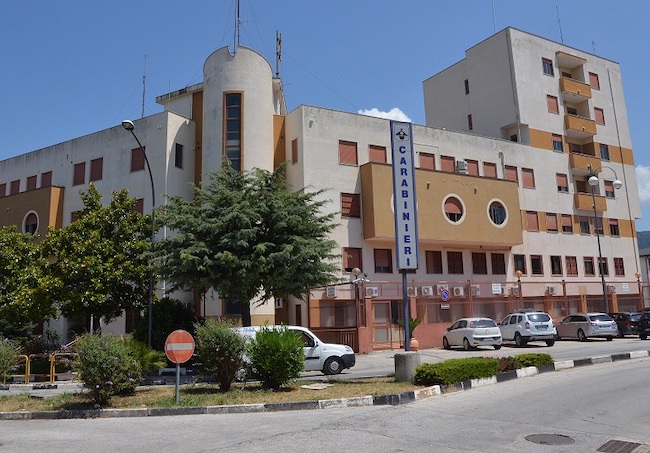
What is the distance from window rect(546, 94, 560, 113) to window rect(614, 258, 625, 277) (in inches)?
487

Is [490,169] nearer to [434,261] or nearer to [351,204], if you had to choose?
[434,261]

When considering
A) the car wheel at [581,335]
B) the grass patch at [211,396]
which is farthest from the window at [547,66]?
the grass patch at [211,396]

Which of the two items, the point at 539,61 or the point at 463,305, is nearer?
the point at 463,305

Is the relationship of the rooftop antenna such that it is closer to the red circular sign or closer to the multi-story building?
the multi-story building

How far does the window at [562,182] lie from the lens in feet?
133

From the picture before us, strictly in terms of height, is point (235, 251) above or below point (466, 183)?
below

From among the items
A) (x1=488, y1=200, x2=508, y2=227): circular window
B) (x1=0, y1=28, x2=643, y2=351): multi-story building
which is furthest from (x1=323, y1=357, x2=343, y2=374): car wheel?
(x1=488, y1=200, x2=508, y2=227): circular window

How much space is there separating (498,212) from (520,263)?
4285mm

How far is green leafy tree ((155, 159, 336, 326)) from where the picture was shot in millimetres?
20156

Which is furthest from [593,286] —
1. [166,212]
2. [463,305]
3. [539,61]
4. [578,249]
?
[166,212]

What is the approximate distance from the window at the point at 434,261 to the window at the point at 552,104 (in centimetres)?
1633

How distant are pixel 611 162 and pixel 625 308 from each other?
1173 cm

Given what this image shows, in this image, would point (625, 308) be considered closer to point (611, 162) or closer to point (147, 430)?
point (611, 162)

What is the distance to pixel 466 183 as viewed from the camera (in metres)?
34.2
